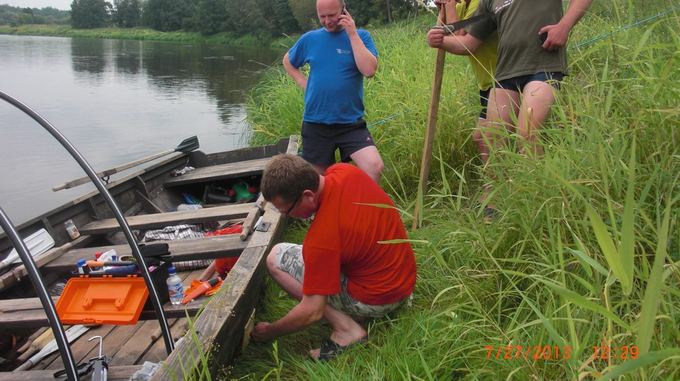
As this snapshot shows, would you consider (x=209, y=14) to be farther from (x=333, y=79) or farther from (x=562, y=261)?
(x=562, y=261)

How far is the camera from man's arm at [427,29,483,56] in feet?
10.5

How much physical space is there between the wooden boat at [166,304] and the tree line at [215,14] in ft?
48.5

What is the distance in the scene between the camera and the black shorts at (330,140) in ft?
13.6

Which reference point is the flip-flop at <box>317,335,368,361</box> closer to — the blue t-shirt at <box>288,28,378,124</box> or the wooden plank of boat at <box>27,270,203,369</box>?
the wooden plank of boat at <box>27,270,203,369</box>

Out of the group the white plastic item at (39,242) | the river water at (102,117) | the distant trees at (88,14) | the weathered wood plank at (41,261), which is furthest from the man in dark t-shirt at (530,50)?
the distant trees at (88,14)

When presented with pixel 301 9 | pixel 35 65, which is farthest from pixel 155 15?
pixel 35 65

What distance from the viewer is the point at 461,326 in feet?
7.02

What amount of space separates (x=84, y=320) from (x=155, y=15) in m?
76.2

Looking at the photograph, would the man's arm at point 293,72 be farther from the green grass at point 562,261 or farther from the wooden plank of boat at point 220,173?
the green grass at point 562,261

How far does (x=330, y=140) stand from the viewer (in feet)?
13.8

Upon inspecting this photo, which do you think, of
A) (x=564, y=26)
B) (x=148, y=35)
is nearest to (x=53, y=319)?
(x=564, y=26)

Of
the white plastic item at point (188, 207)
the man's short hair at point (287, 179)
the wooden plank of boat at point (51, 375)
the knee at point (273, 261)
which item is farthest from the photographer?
the white plastic item at point (188, 207)

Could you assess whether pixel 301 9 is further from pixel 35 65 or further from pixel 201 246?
pixel 201 246

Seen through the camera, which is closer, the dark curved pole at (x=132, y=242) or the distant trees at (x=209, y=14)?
the dark curved pole at (x=132, y=242)
